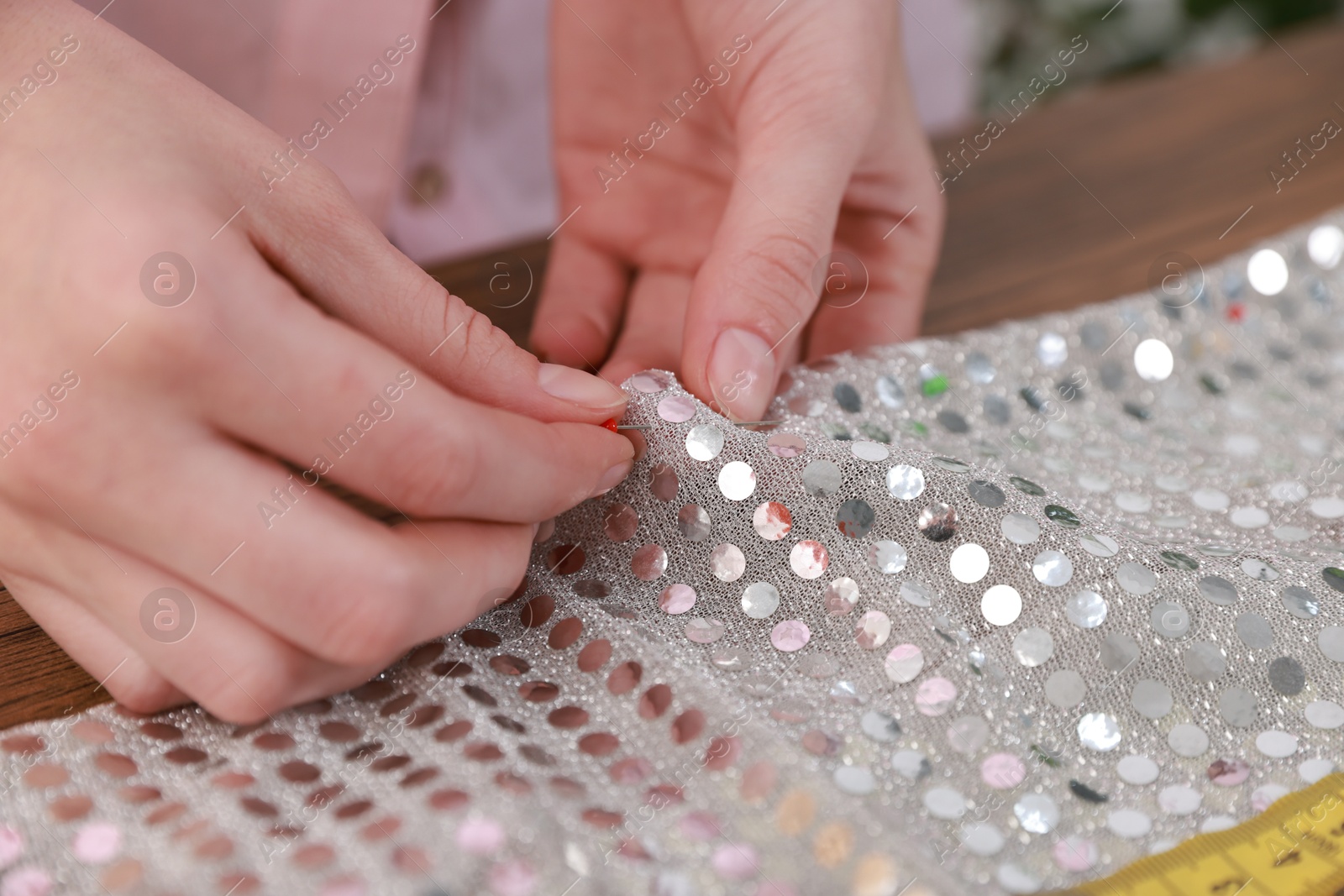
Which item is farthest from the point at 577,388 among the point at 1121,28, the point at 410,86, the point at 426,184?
the point at 1121,28

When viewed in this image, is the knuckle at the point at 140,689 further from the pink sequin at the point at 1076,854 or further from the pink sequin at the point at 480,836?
the pink sequin at the point at 1076,854

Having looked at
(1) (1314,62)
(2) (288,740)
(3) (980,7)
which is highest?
(3) (980,7)

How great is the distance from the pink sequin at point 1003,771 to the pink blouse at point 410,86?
1.90 ft

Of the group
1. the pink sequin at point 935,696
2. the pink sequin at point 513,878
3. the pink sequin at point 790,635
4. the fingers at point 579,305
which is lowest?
the pink sequin at point 513,878

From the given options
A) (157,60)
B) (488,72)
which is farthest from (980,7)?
(157,60)

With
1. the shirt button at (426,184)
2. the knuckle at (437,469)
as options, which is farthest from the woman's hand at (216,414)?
the shirt button at (426,184)

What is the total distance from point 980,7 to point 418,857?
1953mm

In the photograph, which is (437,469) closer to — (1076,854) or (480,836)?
(480,836)

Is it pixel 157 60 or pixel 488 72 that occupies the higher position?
pixel 488 72

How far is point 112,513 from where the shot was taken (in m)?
0.36

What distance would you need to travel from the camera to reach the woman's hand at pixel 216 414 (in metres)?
0.35

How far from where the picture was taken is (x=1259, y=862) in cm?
38

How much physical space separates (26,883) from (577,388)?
0.29 m

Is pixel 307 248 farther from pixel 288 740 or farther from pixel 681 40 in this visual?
pixel 681 40
